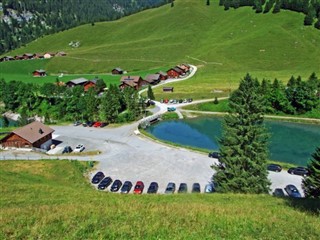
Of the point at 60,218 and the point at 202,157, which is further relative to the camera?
the point at 202,157

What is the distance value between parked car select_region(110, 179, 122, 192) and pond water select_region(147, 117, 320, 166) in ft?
97.4

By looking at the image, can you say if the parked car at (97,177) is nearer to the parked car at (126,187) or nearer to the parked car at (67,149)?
the parked car at (126,187)

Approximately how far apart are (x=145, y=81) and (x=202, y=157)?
71.9 metres

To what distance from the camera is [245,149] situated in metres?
37.7

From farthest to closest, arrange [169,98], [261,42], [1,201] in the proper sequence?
[261,42] → [169,98] → [1,201]

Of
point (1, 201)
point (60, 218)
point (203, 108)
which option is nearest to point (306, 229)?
point (60, 218)

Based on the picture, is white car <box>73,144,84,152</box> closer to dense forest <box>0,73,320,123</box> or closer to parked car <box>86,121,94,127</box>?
parked car <box>86,121,94,127</box>

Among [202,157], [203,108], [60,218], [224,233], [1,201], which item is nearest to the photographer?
[224,233]

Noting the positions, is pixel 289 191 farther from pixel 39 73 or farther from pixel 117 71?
pixel 39 73

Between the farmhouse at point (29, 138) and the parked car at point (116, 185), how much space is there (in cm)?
2551

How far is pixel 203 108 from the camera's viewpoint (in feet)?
339

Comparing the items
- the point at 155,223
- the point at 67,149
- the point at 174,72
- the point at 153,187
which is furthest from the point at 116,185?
the point at 174,72

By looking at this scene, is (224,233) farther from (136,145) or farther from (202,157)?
(136,145)

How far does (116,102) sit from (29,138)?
28371 millimetres
